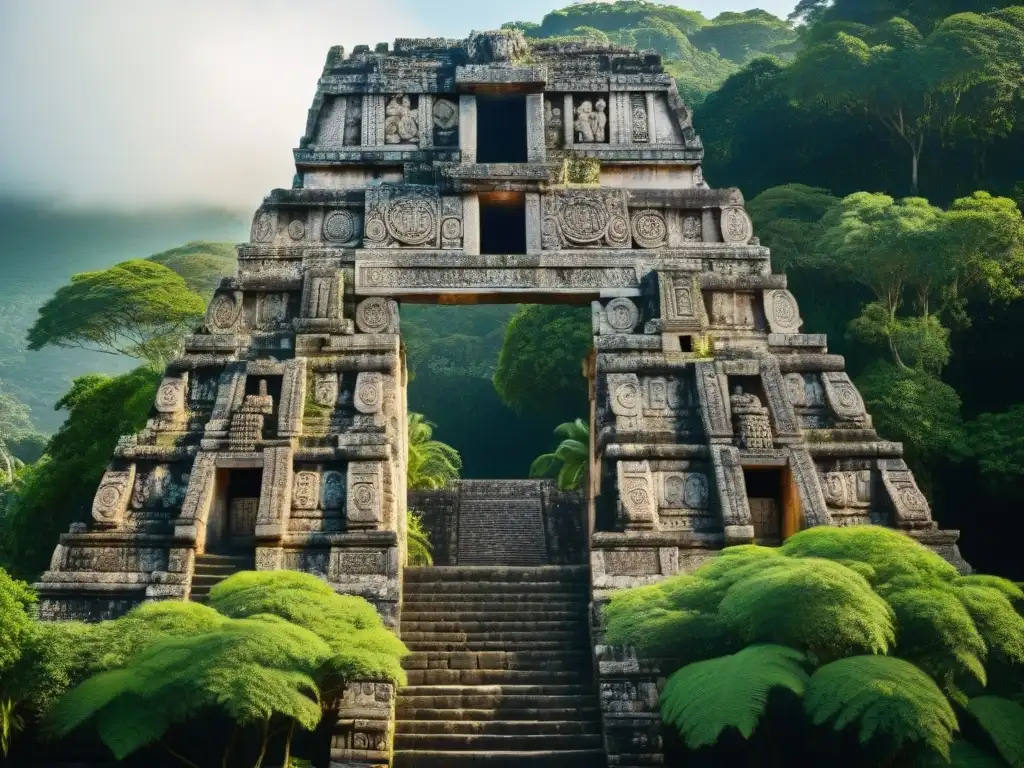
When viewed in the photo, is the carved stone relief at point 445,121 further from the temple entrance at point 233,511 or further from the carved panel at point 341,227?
the temple entrance at point 233,511

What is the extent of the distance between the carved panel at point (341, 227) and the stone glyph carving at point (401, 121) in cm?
131

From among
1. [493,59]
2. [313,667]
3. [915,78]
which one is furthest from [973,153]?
[313,667]

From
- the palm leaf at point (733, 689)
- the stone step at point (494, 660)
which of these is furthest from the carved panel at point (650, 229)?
the palm leaf at point (733, 689)

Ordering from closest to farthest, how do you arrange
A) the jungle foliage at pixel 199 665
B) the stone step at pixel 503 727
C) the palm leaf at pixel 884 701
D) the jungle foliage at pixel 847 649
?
the palm leaf at pixel 884 701 → the jungle foliage at pixel 847 649 → the jungle foliage at pixel 199 665 → the stone step at pixel 503 727

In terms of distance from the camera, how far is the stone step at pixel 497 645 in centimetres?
1055

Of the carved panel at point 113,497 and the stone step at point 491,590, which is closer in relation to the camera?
the carved panel at point 113,497

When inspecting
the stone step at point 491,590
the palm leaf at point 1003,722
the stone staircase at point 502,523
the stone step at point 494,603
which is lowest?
the palm leaf at point 1003,722

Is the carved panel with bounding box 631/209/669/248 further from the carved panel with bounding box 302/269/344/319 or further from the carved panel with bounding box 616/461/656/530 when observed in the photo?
the carved panel with bounding box 302/269/344/319

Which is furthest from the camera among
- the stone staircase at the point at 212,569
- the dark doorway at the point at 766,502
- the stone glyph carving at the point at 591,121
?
the stone glyph carving at the point at 591,121

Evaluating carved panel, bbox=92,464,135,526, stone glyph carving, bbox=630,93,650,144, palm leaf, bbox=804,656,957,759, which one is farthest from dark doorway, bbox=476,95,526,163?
palm leaf, bbox=804,656,957,759

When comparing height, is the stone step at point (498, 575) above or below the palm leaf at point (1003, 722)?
above

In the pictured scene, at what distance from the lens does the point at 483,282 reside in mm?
12695

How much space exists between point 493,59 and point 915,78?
30.7 feet

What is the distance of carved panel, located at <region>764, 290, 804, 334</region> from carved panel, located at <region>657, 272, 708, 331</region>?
2.42 ft
